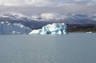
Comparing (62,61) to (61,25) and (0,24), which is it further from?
(0,24)

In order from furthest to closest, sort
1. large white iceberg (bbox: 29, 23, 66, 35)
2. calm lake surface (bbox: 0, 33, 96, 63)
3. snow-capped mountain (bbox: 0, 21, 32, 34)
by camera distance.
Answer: snow-capped mountain (bbox: 0, 21, 32, 34)
large white iceberg (bbox: 29, 23, 66, 35)
calm lake surface (bbox: 0, 33, 96, 63)

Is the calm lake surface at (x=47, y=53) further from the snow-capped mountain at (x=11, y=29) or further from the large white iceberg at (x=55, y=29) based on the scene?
the snow-capped mountain at (x=11, y=29)

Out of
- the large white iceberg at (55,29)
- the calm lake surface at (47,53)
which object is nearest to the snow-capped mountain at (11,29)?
the large white iceberg at (55,29)

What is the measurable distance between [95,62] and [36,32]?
74713 mm

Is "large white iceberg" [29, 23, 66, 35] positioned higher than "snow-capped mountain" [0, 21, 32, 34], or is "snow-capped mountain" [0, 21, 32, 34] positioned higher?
"large white iceberg" [29, 23, 66, 35]

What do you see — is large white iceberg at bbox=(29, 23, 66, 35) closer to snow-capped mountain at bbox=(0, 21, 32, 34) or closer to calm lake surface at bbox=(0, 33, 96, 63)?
snow-capped mountain at bbox=(0, 21, 32, 34)

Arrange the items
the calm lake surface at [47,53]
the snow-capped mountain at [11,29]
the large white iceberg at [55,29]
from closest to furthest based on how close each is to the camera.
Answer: the calm lake surface at [47,53], the large white iceberg at [55,29], the snow-capped mountain at [11,29]

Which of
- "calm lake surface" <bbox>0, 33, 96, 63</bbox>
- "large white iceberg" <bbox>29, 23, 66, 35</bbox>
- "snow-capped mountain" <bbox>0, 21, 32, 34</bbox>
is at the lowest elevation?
"snow-capped mountain" <bbox>0, 21, 32, 34</bbox>

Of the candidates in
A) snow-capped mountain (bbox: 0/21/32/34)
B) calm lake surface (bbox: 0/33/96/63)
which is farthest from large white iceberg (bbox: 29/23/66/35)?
calm lake surface (bbox: 0/33/96/63)

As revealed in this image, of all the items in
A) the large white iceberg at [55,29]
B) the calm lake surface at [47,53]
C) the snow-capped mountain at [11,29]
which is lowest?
the snow-capped mountain at [11,29]

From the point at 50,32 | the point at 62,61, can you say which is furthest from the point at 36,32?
Answer: the point at 62,61

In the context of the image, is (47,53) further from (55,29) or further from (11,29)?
(11,29)

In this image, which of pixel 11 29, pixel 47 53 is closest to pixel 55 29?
pixel 11 29

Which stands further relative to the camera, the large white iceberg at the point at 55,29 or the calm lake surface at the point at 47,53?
the large white iceberg at the point at 55,29
